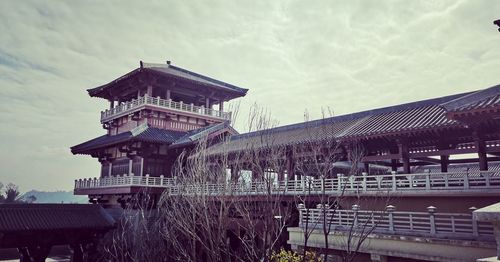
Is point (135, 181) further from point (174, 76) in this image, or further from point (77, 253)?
point (174, 76)

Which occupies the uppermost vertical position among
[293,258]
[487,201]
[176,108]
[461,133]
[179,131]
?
[176,108]

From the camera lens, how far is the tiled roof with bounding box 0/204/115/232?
670 inches

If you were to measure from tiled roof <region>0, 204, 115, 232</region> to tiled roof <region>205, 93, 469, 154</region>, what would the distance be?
339 inches

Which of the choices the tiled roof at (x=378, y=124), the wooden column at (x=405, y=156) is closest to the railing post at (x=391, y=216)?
the tiled roof at (x=378, y=124)

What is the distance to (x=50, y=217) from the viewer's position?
18.4 meters

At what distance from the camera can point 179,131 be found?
30375 mm

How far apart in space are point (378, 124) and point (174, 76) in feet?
58.9

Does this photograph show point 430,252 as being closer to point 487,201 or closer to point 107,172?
point 487,201

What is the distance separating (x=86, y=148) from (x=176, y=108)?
337 inches

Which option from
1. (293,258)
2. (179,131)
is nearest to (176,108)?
(179,131)

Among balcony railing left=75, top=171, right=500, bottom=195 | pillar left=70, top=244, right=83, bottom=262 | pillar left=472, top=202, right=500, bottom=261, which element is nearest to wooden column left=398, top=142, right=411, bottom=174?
balcony railing left=75, top=171, right=500, bottom=195

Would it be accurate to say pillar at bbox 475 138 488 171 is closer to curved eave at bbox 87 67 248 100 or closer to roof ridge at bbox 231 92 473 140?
roof ridge at bbox 231 92 473 140

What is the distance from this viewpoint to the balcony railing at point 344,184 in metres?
11.3

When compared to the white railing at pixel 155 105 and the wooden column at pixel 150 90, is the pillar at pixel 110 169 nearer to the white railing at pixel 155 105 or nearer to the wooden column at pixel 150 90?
the white railing at pixel 155 105
